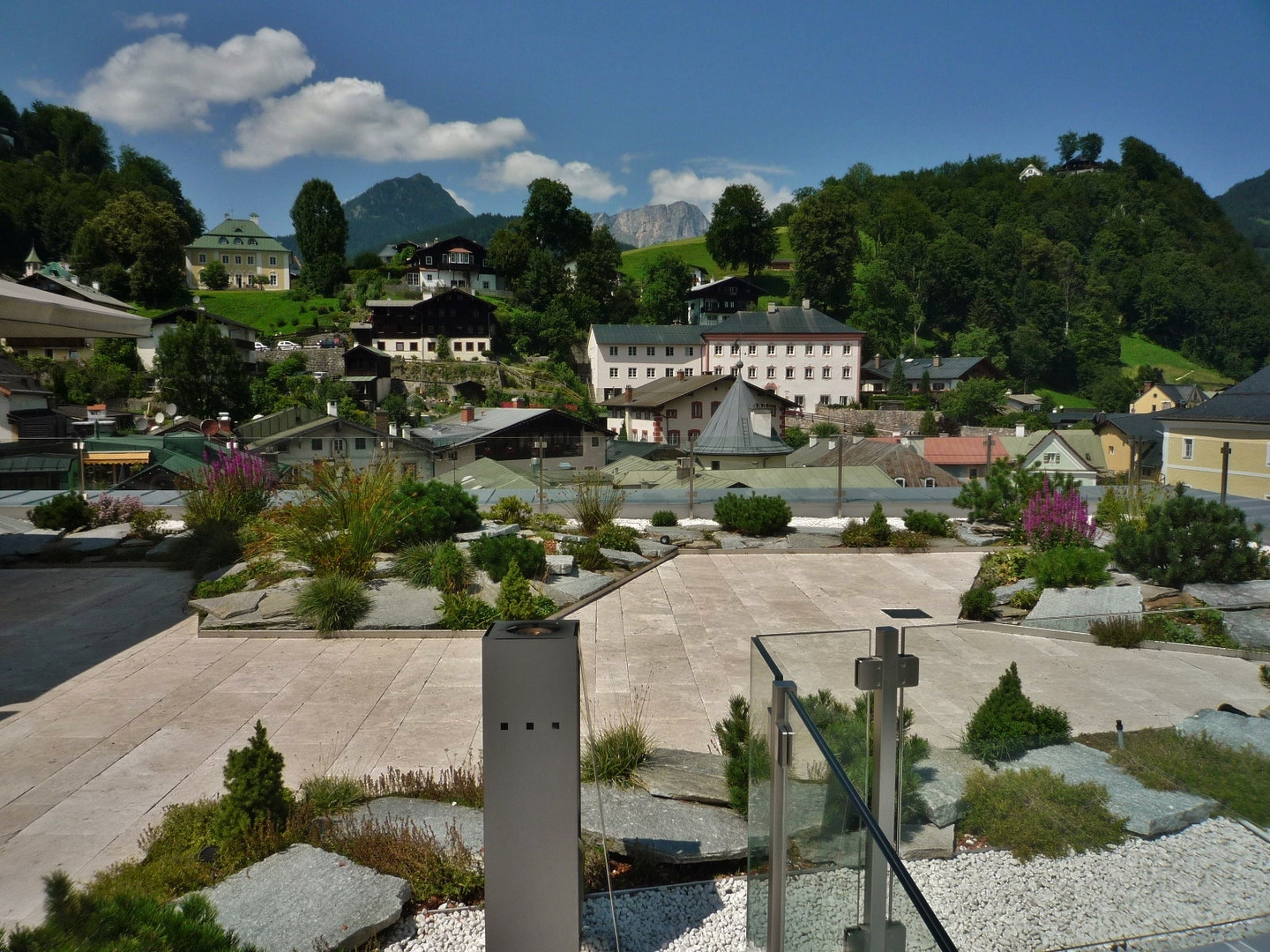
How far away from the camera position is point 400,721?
581 centimetres

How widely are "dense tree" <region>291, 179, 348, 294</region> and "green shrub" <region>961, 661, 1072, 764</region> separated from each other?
8419cm

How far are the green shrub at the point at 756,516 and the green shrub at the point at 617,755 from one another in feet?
27.2

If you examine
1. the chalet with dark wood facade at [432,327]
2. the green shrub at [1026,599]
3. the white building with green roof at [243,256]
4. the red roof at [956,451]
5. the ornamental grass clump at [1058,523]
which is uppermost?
the white building with green roof at [243,256]

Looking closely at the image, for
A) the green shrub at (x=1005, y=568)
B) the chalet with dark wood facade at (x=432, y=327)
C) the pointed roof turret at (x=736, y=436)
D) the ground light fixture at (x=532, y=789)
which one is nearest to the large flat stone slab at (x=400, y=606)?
the ground light fixture at (x=532, y=789)

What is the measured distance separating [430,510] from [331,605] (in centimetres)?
212

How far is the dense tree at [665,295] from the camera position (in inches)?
3292

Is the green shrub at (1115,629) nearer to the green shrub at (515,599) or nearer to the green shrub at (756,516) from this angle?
the green shrub at (515,599)

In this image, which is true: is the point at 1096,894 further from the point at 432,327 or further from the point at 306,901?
the point at 432,327

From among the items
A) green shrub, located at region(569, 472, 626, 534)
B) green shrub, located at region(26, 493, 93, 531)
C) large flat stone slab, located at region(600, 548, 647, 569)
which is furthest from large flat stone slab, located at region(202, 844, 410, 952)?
green shrub, located at region(26, 493, 93, 531)

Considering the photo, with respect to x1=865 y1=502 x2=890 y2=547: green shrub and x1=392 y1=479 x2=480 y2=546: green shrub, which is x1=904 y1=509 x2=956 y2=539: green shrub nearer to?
x1=865 y1=502 x2=890 y2=547: green shrub

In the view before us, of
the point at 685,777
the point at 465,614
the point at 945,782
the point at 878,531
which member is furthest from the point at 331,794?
the point at 878,531

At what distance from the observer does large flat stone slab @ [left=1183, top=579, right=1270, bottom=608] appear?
728 centimetres

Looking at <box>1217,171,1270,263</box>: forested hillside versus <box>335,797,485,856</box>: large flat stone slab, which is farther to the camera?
<box>1217,171,1270,263</box>: forested hillside

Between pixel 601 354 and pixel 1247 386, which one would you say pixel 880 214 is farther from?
pixel 1247 386
